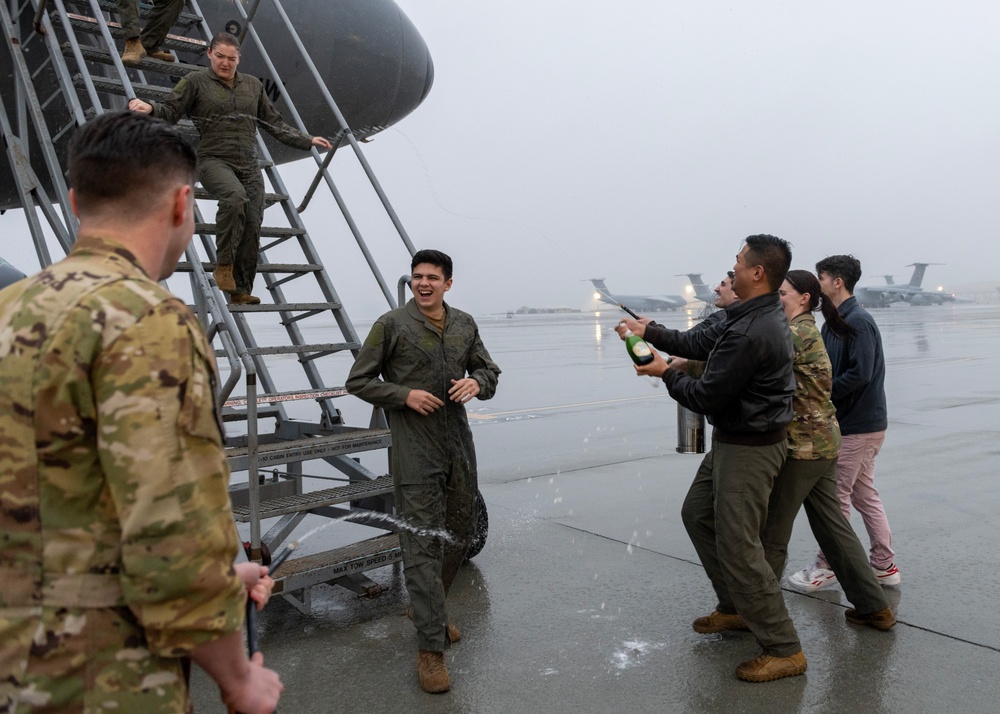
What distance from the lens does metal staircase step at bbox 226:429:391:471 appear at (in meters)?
3.91

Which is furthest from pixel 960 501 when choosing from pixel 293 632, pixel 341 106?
pixel 341 106

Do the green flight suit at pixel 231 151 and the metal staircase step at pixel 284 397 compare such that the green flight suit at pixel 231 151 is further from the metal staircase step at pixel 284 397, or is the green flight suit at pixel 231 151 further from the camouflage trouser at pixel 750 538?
the camouflage trouser at pixel 750 538

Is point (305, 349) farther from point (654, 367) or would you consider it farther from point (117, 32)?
point (117, 32)

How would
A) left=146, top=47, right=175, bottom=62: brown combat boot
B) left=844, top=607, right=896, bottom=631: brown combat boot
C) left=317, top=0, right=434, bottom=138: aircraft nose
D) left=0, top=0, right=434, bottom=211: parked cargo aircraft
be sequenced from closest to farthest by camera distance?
left=844, top=607, right=896, bottom=631: brown combat boot → left=146, top=47, right=175, bottom=62: brown combat boot → left=0, top=0, right=434, bottom=211: parked cargo aircraft → left=317, top=0, right=434, bottom=138: aircraft nose

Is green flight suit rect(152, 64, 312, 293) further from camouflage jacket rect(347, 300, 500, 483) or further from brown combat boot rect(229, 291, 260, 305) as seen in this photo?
camouflage jacket rect(347, 300, 500, 483)

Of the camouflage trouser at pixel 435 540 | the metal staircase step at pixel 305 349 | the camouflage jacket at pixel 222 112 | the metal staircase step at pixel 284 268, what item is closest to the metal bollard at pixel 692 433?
the camouflage trouser at pixel 435 540

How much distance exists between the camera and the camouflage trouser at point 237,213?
184 inches

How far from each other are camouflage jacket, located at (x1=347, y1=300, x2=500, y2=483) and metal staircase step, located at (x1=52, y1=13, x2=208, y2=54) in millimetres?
3214

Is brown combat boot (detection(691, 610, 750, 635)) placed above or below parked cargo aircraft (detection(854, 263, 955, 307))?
above

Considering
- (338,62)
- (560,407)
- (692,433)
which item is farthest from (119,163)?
(560,407)

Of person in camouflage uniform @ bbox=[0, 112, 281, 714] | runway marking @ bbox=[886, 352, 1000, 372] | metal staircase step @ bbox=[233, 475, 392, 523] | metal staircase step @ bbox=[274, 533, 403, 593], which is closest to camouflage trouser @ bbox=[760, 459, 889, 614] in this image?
metal staircase step @ bbox=[274, 533, 403, 593]

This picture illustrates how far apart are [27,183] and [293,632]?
11.5 feet

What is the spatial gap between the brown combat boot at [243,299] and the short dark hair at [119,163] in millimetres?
3442

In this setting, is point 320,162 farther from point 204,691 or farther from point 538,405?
point 538,405
